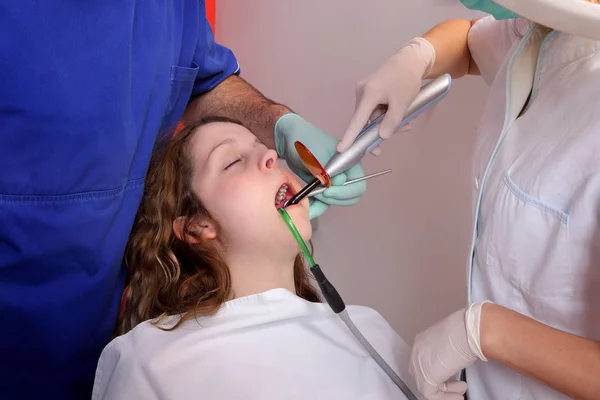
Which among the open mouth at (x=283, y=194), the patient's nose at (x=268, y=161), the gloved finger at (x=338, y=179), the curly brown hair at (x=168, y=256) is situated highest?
the patient's nose at (x=268, y=161)

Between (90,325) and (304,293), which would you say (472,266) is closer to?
(304,293)

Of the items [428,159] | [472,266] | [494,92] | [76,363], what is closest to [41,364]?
[76,363]

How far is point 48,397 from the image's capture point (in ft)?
3.76

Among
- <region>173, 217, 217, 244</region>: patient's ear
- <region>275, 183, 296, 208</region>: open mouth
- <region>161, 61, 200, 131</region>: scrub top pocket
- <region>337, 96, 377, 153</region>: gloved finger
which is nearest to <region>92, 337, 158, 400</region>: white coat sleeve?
<region>173, 217, 217, 244</region>: patient's ear

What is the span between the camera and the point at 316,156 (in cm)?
128

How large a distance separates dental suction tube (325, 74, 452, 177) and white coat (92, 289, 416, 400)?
0.31 m

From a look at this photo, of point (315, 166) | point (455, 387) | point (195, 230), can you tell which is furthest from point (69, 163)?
point (455, 387)

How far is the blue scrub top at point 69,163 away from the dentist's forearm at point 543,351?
2.34ft

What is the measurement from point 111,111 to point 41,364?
0.55 meters

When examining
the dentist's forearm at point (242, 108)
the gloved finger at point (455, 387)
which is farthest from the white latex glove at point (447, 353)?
the dentist's forearm at point (242, 108)

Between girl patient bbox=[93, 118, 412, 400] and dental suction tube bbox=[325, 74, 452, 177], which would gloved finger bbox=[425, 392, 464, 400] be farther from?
dental suction tube bbox=[325, 74, 452, 177]

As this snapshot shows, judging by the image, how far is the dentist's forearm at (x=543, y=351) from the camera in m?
0.76

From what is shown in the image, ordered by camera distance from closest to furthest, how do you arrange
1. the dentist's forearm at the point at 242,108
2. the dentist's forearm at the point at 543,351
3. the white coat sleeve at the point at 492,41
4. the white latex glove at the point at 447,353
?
the dentist's forearm at the point at 543,351 < the white latex glove at the point at 447,353 < the white coat sleeve at the point at 492,41 < the dentist's forearm at the point at 242,108

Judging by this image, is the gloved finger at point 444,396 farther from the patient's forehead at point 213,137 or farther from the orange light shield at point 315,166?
the patient's forehead at point 213,137
